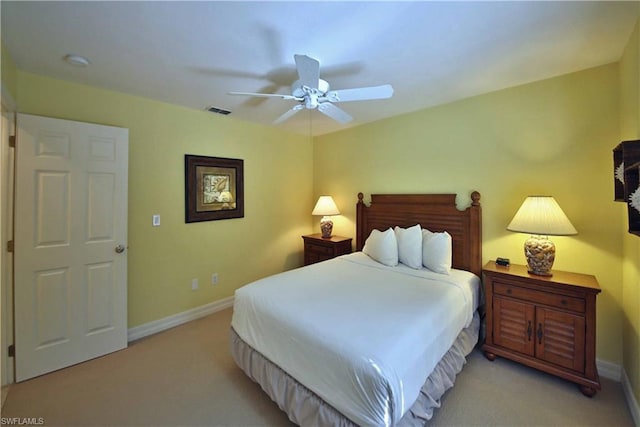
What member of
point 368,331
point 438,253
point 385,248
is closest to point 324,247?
point 385,248

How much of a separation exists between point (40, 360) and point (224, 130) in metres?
2.76

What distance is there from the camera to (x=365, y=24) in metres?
1.62

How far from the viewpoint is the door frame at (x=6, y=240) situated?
1969mm

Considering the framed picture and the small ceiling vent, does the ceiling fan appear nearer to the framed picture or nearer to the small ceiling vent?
the small ceiling vent

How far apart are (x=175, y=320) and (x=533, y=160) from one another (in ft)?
13.2

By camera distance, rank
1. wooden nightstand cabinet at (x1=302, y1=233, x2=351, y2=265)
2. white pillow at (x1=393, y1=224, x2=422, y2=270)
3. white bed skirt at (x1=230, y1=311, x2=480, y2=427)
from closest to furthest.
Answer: white bed skirt at (x1=230, y1=311, x2=480, y2=427) → white pillow at (x1=393, y1=224, x2=422, y2=270) → wooden nightstand cabinet at (x1=302, y1=233, x2=351, y2=265)

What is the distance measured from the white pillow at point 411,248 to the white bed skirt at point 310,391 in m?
0.74

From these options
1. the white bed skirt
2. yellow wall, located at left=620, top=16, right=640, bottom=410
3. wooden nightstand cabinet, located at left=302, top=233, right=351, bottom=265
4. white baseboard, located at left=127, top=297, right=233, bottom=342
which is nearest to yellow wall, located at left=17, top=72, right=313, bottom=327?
white baseboard, located at left=127, top=297, right=233, bottom=342

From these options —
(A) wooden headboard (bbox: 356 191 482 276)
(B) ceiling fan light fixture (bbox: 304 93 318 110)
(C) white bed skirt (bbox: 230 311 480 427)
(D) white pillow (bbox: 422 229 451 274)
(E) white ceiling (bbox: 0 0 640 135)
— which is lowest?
(C) white bed skirt (bbox: 230 311 480 427)

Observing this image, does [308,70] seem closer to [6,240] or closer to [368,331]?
[368,331]

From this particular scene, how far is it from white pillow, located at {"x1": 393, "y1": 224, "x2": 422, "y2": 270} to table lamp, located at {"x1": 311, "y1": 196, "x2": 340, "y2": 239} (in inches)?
47.8

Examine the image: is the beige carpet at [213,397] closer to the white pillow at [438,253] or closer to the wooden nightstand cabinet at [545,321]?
the wooden nightstand cabinet at [545,321]

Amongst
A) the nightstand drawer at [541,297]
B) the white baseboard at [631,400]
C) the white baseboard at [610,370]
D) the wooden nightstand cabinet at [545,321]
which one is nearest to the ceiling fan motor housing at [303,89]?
the wooden nightstand cabinet at [545,321]

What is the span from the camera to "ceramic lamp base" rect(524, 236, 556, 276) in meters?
2.16
